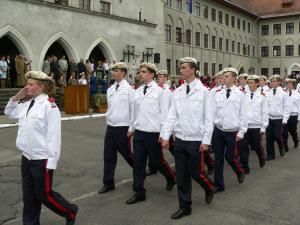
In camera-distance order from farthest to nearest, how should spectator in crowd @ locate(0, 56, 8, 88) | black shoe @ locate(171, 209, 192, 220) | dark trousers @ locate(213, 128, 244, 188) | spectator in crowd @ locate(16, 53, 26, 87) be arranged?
spectator in crowd @ locate(16, 53, 26, 87) → spectator in crowd @ locate(0, 56, 8, 88) → dark trousers @ locate(213, 128, 244, 188) → black shoe @ locate(171, 209, 192, 220)

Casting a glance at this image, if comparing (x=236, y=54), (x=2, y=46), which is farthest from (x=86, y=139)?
(x=236, y=54)

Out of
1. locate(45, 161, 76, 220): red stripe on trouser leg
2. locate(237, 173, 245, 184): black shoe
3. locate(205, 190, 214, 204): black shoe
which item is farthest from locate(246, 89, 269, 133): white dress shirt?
locate(45, 161, 76, 220): red stripe on trouser leg

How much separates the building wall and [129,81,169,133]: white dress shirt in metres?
17.6

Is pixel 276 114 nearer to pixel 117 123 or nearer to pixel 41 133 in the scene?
pixel 117 123

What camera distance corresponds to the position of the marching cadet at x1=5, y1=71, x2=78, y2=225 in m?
4.63

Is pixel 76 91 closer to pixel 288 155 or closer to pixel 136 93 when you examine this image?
pixel 288 155

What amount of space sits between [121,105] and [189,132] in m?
1.52

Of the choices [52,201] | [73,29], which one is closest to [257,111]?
[52,201]

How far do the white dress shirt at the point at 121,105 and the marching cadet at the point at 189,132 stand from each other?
1.12 m

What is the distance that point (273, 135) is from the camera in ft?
33.1

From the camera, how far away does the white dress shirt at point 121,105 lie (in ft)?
21.7

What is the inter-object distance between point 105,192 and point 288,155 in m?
5.73

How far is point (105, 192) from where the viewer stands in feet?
22.1

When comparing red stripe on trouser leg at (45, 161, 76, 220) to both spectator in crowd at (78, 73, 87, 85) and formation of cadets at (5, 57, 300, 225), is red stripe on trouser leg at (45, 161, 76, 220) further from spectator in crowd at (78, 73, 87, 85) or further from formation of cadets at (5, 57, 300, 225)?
spectator in crowd at (78, 73, 87, 85)
